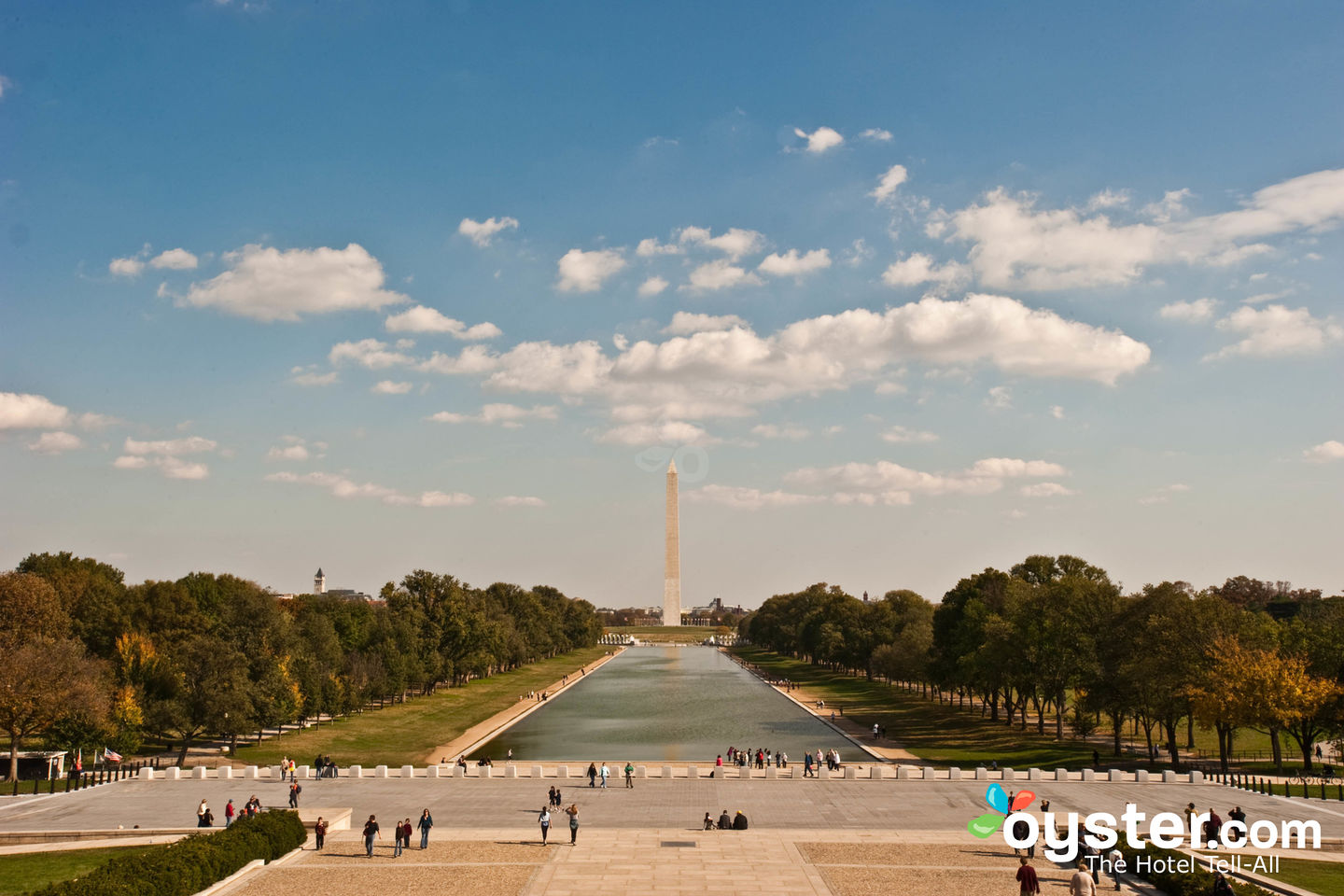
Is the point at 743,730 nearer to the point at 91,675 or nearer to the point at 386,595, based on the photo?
the point at 91,675

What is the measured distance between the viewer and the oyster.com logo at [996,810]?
110 feet

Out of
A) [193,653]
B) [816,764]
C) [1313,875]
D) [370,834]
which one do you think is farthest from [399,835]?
[193,653]

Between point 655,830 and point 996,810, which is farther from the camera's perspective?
point 996,810

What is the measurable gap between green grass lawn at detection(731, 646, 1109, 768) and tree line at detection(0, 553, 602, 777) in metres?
39.9

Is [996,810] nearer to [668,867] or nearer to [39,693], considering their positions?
[668,867]

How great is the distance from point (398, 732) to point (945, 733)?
1553 inches

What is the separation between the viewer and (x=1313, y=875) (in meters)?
28.2

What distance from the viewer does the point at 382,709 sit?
84125 millimetres

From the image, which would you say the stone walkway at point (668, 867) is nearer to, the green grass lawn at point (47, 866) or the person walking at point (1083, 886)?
the person walking at point (1083, 886)

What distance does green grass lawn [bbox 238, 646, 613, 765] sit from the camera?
2309 inches

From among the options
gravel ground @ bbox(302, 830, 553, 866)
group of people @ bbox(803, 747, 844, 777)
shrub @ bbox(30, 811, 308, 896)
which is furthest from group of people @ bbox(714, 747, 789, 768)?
shrub @ bbox(30, 811, 308, 896)

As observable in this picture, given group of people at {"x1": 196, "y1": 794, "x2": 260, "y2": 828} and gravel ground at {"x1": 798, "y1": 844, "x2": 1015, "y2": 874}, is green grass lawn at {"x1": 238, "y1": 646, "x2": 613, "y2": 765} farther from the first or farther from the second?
gravel ground at {"x1": 798, "y1": 844, "x2": 1015, "y2": 874}

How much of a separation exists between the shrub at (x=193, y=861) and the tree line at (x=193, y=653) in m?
22.5

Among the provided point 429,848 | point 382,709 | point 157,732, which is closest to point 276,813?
point 429,848
